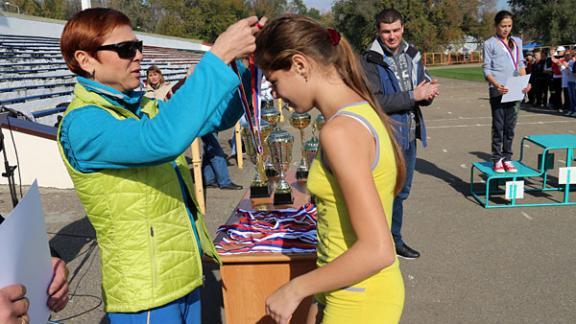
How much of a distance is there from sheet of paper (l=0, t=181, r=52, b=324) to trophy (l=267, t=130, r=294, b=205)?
6.21 ft

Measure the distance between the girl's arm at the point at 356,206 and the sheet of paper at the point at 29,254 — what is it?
0.80m

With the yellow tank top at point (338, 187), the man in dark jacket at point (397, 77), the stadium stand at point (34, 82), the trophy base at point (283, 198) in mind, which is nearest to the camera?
the yellow tank top at point (338, 187)

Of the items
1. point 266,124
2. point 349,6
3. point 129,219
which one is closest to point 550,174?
point 266,124

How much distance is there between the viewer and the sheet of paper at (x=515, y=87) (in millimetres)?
5504

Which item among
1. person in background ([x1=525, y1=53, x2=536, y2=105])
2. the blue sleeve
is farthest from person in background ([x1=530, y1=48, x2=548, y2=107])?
the blue sleeve

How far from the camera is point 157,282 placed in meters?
1.75

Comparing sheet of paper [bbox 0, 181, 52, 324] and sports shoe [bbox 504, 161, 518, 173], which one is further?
sports shoe [bbox 504, 161, 518, 173]

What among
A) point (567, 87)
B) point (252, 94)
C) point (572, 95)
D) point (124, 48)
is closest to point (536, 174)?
point (252, 94)

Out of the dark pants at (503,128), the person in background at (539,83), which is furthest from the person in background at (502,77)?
the person in background at (539,83)

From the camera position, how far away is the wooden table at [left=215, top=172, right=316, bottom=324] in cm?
256

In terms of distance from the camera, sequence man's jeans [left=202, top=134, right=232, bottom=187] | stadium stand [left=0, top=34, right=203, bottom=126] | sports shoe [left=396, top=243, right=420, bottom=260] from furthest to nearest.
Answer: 1. stadium stand [left=0, top=34, right=203, bottom=126]
2. man's jeans [left=202, top=134, right=232, bottom=187]
3. sports shoe [left=396, top=243, right=420, bottom=260]

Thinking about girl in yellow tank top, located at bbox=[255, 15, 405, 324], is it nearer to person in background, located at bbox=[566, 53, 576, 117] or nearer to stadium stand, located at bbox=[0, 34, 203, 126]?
stadium stand, located at bbox=[0, 34, 203, 126]

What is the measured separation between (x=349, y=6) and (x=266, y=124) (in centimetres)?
6227

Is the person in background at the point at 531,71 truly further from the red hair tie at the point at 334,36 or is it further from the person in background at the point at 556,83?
the red hair tie at the point at 334,36
